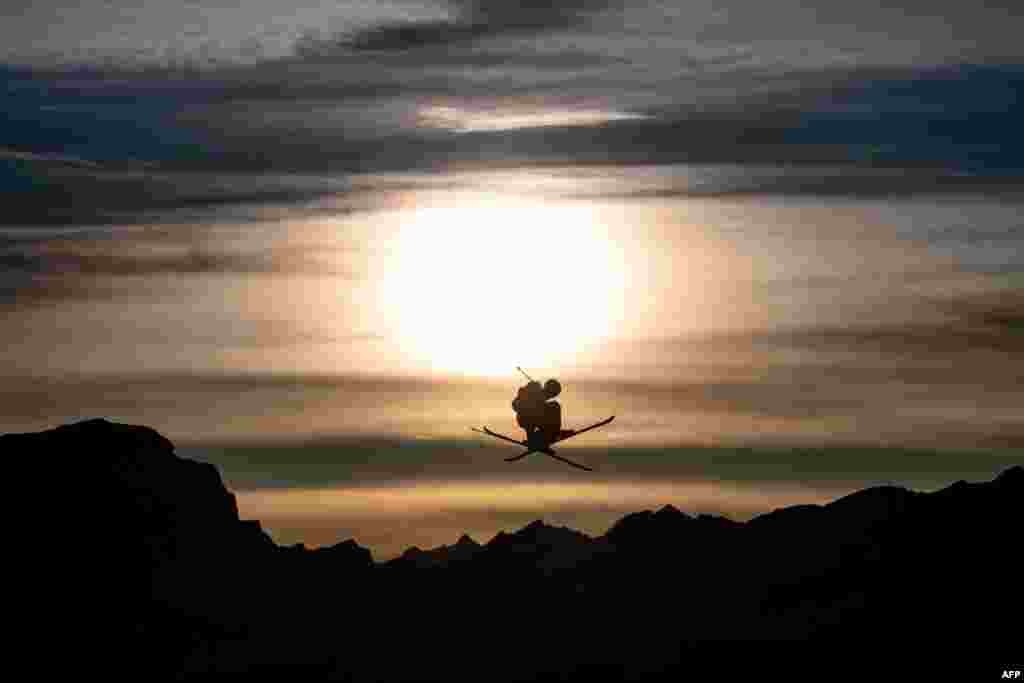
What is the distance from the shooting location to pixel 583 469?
652ft

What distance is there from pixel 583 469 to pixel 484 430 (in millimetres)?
8586

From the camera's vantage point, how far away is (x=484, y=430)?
19925cm
